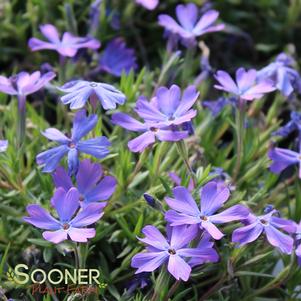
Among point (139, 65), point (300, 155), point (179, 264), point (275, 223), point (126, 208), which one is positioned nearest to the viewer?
point (179, 264)

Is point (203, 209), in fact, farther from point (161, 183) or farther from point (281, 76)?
point (281, 76)

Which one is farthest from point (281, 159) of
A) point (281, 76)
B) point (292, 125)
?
point (281, 76)

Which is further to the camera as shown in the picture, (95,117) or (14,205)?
(14,205)

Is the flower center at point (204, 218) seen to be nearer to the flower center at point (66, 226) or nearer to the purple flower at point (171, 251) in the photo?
the purple flower at point (171, 251)

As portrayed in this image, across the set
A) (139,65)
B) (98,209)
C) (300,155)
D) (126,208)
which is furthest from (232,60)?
(98,209)

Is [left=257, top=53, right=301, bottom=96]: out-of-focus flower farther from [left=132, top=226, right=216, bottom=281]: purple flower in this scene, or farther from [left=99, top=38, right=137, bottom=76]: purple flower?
[left=132, top=226, right=216, bottom=281]: purple flower

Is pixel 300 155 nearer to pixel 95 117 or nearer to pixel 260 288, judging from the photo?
pixel 260 288

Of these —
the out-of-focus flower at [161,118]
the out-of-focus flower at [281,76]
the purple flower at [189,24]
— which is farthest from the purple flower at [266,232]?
the purple flower at [189,24]
